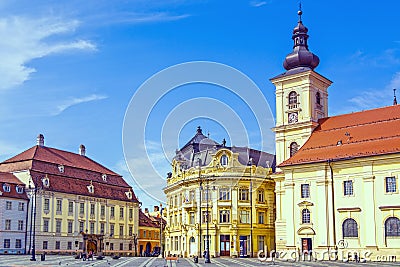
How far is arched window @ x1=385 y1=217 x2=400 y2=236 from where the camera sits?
53.4 metres

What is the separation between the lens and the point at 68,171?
287 feet

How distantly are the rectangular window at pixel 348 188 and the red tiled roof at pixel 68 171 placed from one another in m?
42.5

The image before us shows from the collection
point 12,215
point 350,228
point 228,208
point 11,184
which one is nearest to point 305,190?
point 350,228

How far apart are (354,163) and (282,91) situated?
1609 cm

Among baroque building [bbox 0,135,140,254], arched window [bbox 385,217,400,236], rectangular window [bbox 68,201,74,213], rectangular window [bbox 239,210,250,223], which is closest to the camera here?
arched window [bbox 385,217,400,236]

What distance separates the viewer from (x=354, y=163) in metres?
56.8

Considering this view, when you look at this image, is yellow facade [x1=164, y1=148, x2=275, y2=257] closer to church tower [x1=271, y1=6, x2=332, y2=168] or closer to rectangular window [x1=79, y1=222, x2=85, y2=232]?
church tower [x1=271, y1=6, x2=332, y2=168]

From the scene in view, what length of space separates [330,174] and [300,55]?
1697 cm

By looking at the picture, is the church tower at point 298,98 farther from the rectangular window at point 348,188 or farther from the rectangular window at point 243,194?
the rectangular window at point 348,188

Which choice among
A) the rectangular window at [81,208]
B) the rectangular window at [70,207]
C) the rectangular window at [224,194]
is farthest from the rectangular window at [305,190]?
the rectangular window at [81,208]

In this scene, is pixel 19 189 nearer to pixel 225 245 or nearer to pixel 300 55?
pixel 225 245

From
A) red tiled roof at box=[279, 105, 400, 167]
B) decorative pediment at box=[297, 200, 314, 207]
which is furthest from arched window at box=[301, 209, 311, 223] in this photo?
red tiled roof at box=[279, 105, 400, 167]

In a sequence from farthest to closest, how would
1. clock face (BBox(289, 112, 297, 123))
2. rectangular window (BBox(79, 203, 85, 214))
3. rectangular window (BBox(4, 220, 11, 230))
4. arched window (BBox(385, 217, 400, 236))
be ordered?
rectangular window (BBox(79, 203, 85, 214)) → rectangular window (BBox(4, 220, 11, 230)) → clock face (BBox(289, 112, 297, 123)) → arched window (BBox(385, 217, 400, 236))

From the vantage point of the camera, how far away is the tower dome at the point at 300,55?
2717 inches
